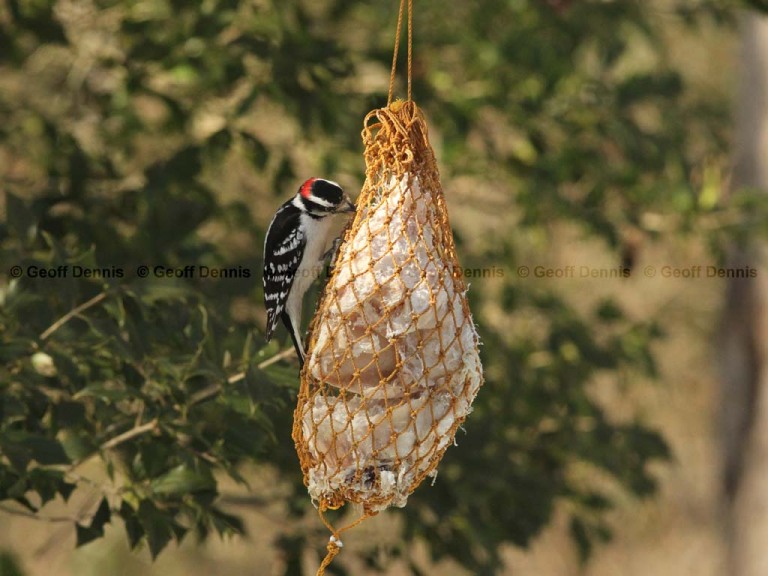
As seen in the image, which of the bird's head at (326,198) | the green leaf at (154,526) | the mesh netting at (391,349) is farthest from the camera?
the bird's head at (326,198)

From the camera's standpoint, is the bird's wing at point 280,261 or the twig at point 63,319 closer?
the twig at point 63,319

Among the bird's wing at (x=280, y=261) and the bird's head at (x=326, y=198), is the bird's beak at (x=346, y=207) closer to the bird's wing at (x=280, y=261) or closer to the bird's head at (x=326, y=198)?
the bird's head at (x=326, y=198)

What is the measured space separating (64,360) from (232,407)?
46 cm

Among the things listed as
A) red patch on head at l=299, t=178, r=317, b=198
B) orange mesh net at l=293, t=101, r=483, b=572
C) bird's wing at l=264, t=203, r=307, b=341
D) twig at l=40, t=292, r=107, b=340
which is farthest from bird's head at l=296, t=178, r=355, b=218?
twig at l=40, t=292, r=107, b=340

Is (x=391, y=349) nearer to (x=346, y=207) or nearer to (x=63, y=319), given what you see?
(x=346, y=207)

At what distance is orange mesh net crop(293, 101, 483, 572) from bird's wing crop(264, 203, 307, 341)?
486mm

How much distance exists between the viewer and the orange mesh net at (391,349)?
224 centimetres

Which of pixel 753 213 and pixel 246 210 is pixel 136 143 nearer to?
pixel 246 210

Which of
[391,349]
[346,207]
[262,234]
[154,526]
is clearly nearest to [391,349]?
[391,349]

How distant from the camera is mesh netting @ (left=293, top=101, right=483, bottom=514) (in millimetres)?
2238

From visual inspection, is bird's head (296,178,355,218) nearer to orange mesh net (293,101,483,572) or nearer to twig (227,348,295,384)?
orange mesh net (293,101,483,572)

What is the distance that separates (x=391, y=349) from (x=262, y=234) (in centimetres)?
264

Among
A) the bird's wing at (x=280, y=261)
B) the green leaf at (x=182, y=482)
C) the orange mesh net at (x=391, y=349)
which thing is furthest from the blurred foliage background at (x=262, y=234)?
the orange mesh net at (x=391, y=349)

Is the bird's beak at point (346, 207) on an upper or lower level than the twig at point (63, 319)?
upper
